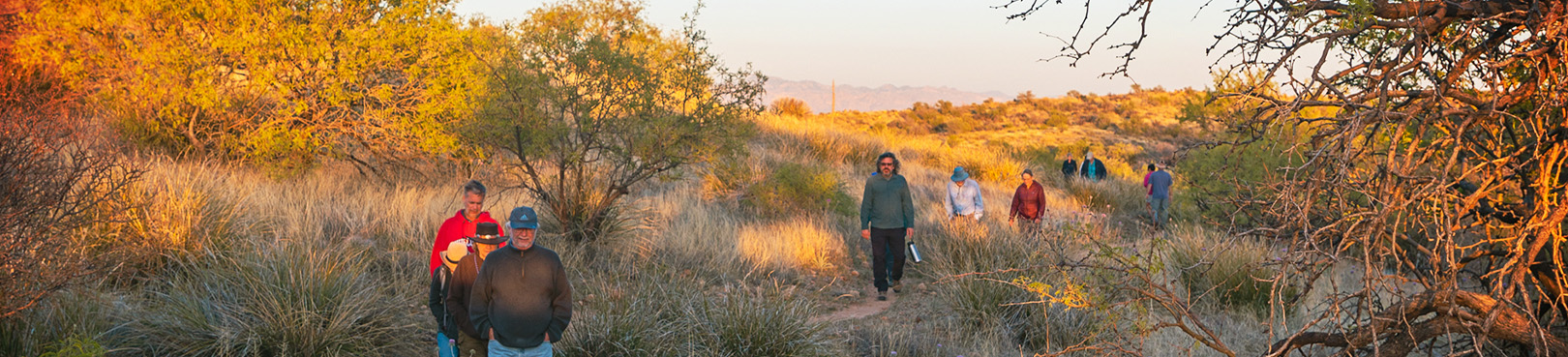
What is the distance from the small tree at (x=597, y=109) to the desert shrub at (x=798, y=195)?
137 inches

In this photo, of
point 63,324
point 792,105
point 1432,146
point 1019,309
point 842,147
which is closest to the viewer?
point 1432,146

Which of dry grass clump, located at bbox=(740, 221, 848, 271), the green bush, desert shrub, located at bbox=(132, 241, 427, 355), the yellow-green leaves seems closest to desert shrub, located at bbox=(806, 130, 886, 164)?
dry grass clump, located at bbox=(740, 221, 848, 271)

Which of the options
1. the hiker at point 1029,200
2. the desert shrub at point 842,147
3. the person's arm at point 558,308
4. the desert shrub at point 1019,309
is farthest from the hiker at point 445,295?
the desert shrub at point 842,147

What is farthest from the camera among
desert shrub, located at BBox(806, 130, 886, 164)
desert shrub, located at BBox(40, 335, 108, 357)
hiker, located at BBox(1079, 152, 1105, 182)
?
desert shrub, located at BBox(806, 130, 886, 164)

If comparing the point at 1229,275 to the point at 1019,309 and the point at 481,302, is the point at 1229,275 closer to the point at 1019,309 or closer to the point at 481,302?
the point at 1019,309

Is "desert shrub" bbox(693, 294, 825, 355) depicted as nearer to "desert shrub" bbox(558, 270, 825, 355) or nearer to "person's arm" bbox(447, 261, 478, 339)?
"desert shrub" bbox(558, 270, 825, 355)

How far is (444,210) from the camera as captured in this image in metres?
10.9

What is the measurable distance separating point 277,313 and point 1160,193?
12.4 m

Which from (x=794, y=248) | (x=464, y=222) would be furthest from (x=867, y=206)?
(x=464, y=222)

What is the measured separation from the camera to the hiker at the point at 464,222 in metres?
5.59

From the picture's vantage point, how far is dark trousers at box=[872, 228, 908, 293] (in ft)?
30.7

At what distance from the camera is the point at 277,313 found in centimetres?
605

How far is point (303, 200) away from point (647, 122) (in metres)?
3.88

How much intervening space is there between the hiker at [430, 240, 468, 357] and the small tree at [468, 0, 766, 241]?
4.96 metres
